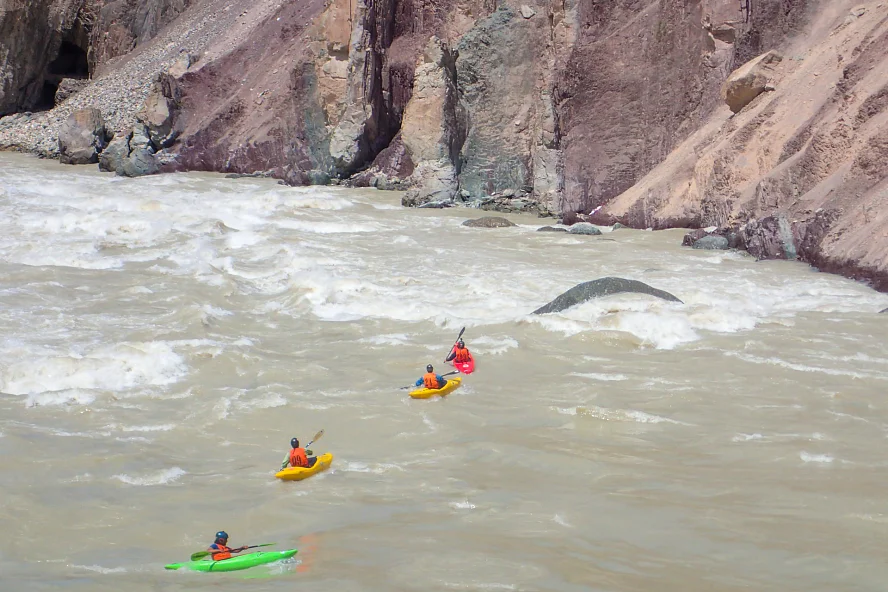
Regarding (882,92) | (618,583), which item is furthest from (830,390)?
(882,92)

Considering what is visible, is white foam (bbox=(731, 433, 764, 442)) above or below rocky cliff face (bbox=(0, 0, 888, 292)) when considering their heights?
below

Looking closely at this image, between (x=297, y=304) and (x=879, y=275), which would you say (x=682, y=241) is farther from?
(x=297, y=304)

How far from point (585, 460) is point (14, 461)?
3774mm

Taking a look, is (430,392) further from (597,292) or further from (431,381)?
(597,292)

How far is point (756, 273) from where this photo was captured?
12.8 m

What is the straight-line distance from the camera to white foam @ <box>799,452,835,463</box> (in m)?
5.86

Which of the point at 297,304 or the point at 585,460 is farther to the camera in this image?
the point at 297,304

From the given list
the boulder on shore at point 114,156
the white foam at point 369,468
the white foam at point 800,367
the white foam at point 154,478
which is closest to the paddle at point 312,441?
the white foam at point 369,468

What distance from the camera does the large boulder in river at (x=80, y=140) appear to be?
30.2 meters

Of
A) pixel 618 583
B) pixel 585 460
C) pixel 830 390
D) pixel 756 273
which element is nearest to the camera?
pixel 618 583

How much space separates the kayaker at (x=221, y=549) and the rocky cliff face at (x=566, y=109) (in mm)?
9927

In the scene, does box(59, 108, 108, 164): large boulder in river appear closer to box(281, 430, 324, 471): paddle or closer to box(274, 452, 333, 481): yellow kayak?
box(281, 430, 324, 471): paddle

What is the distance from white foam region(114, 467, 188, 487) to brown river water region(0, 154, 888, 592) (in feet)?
0.06

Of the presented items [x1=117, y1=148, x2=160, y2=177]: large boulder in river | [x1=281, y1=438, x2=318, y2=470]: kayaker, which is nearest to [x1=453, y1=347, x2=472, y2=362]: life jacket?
[x1=281, y1=438, x2=318, y2=470]: kayaker
